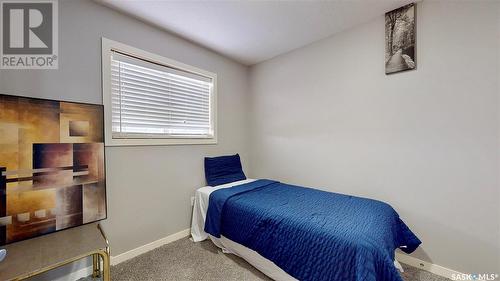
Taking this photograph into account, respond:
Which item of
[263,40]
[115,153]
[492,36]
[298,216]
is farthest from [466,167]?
[115,153]

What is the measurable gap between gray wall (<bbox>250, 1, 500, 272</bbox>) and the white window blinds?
4.76ft

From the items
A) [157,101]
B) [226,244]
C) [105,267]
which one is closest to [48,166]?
[105,267]

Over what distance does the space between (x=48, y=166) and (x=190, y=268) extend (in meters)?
1.43

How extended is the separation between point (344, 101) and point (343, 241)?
163 cm

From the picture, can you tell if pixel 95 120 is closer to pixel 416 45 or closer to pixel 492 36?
pixel 416 45

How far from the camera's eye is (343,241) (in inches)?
48.6

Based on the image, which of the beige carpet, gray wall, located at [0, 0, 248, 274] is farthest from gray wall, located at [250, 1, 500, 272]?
gray wall, located at [0, 0, 248, 274]

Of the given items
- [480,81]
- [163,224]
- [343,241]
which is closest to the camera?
[343,241]

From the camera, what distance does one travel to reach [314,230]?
138 cm

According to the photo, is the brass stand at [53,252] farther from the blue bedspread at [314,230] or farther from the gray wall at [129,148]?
the blue bedspread at [314,230]

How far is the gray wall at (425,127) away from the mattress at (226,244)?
0.63 metres

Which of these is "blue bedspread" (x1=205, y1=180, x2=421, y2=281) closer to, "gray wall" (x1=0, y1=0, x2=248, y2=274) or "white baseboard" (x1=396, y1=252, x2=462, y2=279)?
"white baseboard" (x1=396, y1=252, x2=462, y2=279)

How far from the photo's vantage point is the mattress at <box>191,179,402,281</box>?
1.63 m

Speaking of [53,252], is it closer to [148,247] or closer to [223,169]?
[148,247]
